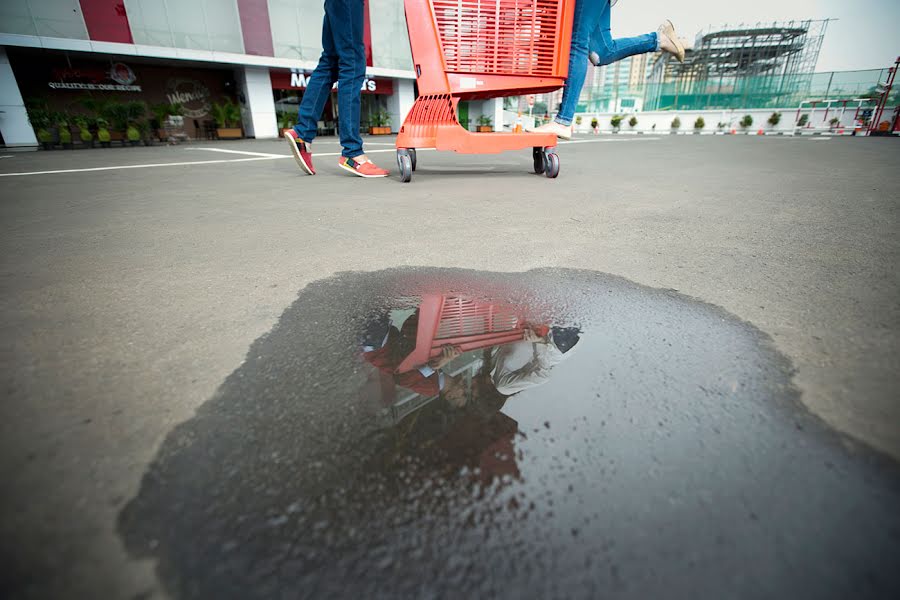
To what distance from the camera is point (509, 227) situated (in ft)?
7.23

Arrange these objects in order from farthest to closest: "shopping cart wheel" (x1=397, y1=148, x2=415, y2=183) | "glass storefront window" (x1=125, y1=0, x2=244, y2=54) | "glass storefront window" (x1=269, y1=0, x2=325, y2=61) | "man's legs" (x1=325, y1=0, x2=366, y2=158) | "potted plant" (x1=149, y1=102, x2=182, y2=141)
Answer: "glass storefront window" (x1=269, y1=0, x2=325, y2=61)
"potted plant" (x1=149, y1=102, x2=182, y2=141)
"glass storefront window" (x1=125, y1=0, x2=244, y2=54)
"shopping cart wheel" (x1=397, y1=148, x2=415, y2=183)
"man's legs" (x1=325, y1=0, x2=366, y2=158)

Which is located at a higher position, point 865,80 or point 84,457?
point 865,80

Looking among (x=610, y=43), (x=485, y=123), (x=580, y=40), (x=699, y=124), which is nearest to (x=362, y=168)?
(x=580, y=40)

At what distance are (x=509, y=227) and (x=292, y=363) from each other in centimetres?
148

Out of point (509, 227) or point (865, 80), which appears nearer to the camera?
point (509, 227)

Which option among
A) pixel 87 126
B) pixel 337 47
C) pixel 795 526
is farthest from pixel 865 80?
pixel 87 126

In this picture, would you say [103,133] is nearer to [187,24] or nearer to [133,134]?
[133,134]

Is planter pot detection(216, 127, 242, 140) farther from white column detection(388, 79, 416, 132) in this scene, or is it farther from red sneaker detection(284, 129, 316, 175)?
red sneaker detection(284, 129, 316, 175)

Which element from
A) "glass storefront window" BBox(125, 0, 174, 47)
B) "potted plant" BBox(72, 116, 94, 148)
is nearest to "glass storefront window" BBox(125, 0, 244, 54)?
"glass storefront window" BBox(125, 0, 174, 47)

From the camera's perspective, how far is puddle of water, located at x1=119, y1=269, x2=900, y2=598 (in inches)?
21.0

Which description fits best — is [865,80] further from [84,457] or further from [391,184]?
[84,457]

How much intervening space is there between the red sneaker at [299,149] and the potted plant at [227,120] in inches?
585

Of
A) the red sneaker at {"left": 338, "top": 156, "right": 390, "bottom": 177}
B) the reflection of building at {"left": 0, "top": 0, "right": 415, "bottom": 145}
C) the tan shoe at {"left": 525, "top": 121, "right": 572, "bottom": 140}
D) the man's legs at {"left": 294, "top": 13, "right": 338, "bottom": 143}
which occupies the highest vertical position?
the reflection of building at {"left": 0, "top": 0, "right": 415, "bottom": 145}

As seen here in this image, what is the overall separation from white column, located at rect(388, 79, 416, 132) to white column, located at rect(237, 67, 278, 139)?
5.60 meters
